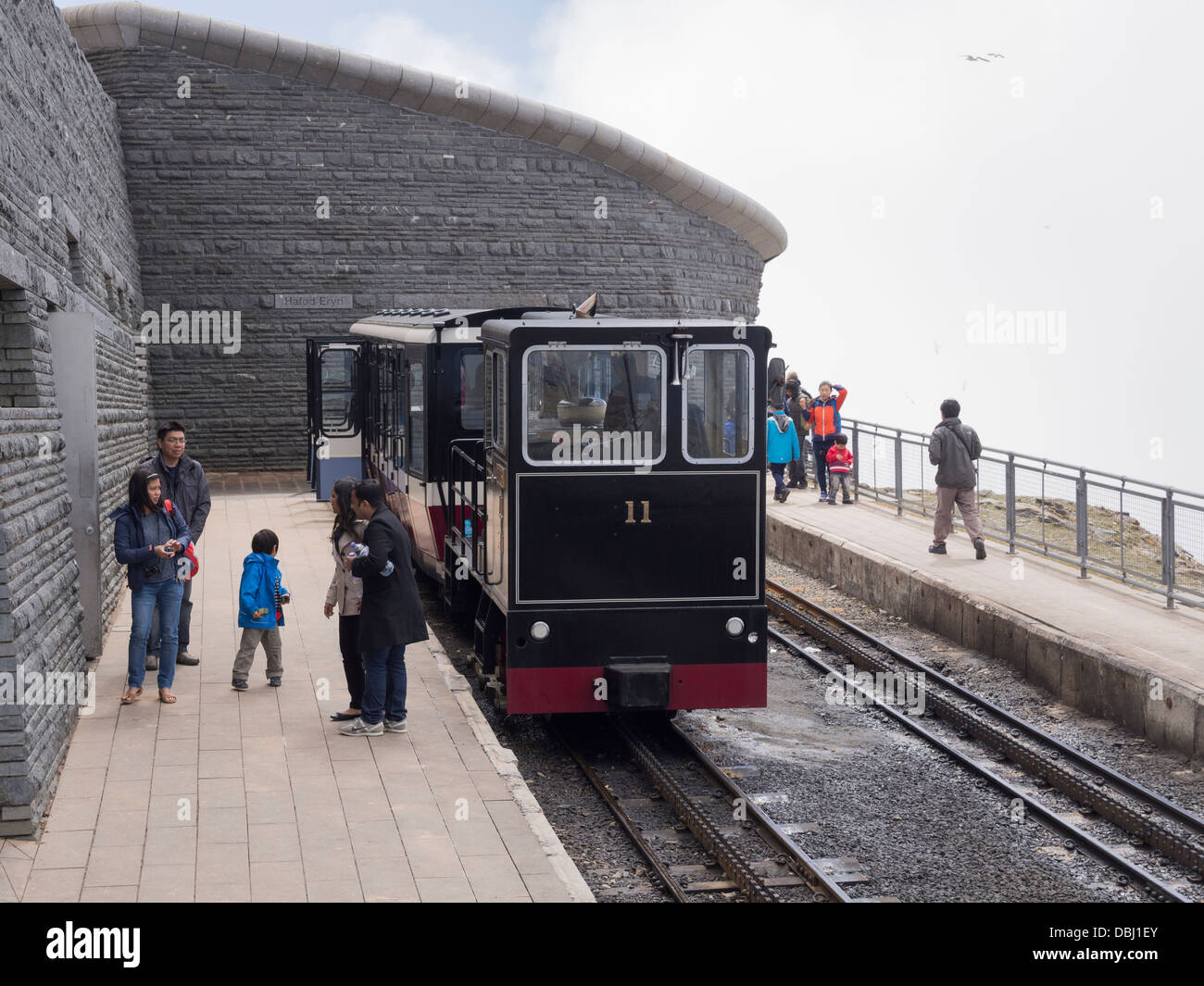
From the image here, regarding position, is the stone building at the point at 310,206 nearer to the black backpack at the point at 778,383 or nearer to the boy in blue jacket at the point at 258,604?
the black backpack at the point at 778,383

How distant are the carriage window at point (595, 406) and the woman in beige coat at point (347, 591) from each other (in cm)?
130

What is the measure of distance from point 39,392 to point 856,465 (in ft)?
47.0

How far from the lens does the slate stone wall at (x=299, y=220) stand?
24.9 m

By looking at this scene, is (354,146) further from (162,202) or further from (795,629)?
(795,629)

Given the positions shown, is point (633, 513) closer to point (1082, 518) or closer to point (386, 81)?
point (1082, 518)

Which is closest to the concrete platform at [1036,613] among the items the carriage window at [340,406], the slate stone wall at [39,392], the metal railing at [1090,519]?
the metal railing at [1090,519]

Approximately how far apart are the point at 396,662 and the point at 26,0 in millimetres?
6726

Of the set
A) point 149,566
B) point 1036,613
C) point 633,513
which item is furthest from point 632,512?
point 1036,613

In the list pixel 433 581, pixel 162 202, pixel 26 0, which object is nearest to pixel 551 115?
pixel 162 202

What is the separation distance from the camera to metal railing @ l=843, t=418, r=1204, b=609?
13055 millimetres

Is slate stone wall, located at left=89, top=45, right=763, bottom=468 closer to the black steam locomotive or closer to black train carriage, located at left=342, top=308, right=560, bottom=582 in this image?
black train carriage, located at left=342, top=308, right=560, bottom=582

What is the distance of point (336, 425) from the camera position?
20750 mm

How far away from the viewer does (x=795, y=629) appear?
15.1 metres

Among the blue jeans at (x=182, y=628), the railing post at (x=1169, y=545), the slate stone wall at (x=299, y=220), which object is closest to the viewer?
the blue jeans at (x=182, y=628)
